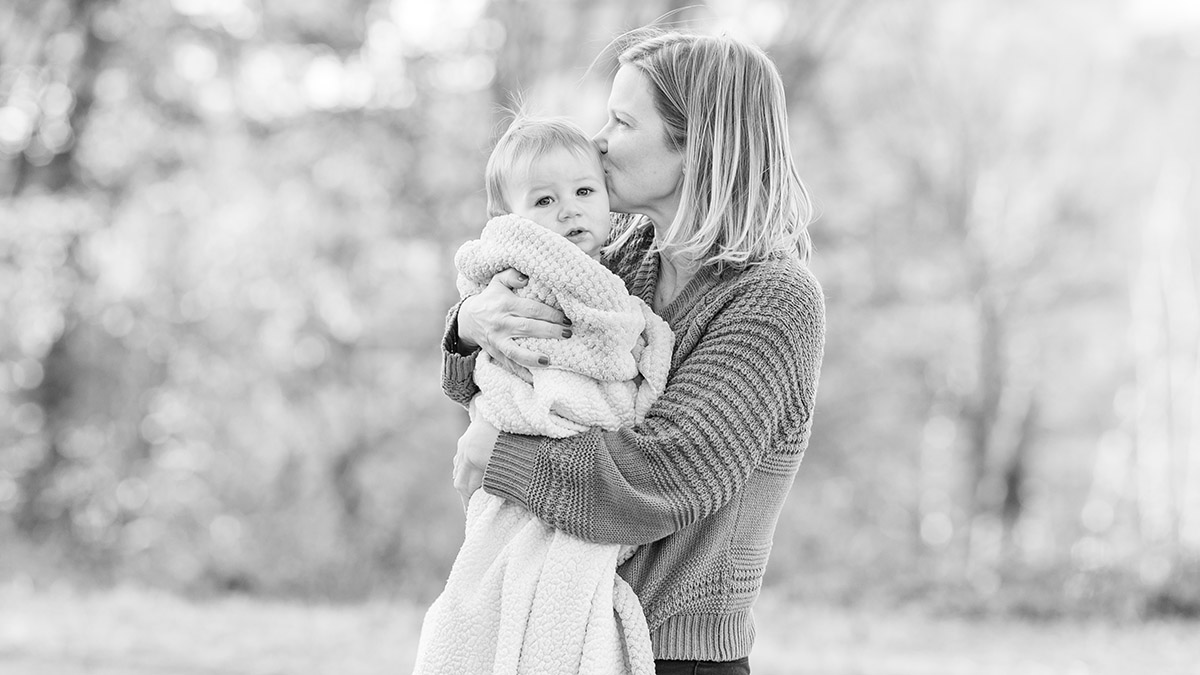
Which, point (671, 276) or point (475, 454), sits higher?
point (671, 276)

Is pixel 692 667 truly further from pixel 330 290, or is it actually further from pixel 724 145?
pixel 330 290

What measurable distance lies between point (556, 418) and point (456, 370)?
27 cm

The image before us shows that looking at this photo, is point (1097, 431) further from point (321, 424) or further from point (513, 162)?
point (513, 162)

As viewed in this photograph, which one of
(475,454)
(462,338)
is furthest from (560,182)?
(475,454)

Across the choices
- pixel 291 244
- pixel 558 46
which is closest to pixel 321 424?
pixel 291 244

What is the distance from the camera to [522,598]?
1.93m

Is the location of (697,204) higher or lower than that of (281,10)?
lower

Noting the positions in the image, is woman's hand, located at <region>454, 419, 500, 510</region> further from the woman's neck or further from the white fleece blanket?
the woman's neck

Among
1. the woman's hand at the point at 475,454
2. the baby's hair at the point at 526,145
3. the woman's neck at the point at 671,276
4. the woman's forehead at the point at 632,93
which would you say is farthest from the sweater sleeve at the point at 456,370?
the woman's forehead at the point at 632,93

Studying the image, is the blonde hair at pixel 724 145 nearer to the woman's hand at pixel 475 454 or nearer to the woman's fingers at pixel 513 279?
the woman's fingers at pixel 513 279

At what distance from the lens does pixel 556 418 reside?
1.97 meters

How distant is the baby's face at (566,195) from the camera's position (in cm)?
211

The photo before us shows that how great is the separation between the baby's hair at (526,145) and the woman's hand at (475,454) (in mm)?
402

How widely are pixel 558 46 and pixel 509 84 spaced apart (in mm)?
627
